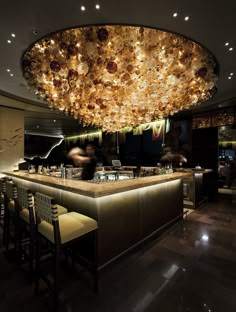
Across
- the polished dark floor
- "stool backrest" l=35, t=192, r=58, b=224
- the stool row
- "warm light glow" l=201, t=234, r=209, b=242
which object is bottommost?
"warm light glow" l=201, t=234, r=209, b=242

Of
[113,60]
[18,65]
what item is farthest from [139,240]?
[18,65]

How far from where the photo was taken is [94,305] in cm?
186

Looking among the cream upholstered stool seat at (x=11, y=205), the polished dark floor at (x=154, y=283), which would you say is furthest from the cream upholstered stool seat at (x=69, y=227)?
the cream upholstered stool seat at (x=11, y=205)

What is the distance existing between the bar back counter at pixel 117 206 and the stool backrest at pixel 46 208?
1.33 feet

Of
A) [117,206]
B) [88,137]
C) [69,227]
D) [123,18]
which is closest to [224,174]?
[117,206]

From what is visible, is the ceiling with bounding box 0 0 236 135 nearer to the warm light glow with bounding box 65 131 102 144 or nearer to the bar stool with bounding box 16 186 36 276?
the bar stool with bounding box 16 186 36 276

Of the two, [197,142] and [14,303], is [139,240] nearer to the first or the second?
[14,303]

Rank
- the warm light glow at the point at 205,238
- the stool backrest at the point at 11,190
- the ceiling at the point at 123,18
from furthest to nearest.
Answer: the warm light glow at the point at 205,238, the stool backrest at the point at 11,190, the ceiling at the point at 123,18

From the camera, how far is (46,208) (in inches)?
73.9

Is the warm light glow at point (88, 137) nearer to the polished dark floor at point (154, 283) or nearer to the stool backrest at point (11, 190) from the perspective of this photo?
the stool backrest at point (11, 190)

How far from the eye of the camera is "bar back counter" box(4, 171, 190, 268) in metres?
2.33

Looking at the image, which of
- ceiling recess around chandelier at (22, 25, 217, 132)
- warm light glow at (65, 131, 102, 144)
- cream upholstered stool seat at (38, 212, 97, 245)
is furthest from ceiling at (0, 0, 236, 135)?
warm light glow at (65, 131, 102, 144)

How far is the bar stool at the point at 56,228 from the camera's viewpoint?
5.87 ft

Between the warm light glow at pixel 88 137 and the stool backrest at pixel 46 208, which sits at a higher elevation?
the warm light glow at pixel 88 137
